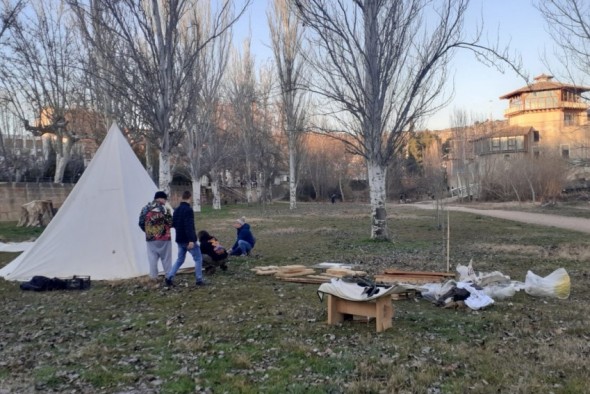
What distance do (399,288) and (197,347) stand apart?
7.83ft

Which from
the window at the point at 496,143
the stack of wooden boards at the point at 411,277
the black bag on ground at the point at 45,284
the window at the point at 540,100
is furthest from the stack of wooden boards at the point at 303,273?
the window at the point at 540,100

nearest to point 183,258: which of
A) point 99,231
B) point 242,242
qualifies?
point 99,231

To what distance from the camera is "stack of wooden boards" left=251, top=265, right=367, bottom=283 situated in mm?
9081

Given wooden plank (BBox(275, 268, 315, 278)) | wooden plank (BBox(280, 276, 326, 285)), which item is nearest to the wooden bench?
wooden plank (BBox(280, 276, 326, 285))

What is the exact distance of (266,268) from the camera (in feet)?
33.4

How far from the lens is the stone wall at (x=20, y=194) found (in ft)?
80.2

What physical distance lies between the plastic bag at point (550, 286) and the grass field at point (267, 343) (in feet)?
0.57

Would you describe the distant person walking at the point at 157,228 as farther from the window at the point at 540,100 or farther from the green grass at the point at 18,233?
the window at the point at 540,100

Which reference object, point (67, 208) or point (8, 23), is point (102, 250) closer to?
point (67, 208)

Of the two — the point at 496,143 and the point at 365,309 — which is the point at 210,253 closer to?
the point at 365,309

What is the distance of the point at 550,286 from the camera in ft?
25.2

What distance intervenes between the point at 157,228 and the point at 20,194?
19853 millimetres

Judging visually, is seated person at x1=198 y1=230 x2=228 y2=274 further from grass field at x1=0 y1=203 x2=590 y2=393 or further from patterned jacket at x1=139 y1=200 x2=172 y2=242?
patterned jacket at x1=139 y1=200 x2=172 y2=242

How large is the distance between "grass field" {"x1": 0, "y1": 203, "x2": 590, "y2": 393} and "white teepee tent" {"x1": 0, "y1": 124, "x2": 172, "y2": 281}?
77cm
